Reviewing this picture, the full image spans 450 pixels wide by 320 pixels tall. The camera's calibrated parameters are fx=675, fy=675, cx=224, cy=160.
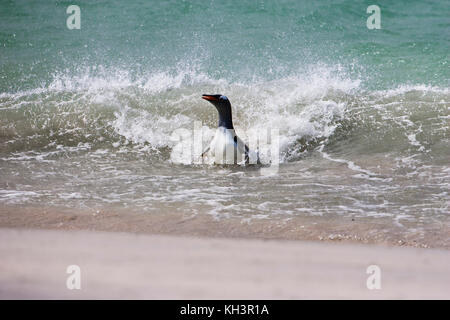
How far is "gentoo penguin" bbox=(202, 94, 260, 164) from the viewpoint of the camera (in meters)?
7.25

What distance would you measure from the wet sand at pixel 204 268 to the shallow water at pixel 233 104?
790 mm

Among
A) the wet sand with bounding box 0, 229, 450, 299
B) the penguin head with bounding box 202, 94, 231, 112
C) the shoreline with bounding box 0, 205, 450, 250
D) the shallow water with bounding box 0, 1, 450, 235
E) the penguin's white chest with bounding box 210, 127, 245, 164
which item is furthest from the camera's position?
the penguin head with bounding box 202, 94, 231, 112

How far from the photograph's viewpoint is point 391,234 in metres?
4.86

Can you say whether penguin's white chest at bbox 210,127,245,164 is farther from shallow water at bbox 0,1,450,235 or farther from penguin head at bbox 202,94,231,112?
penguin head at bbox 202,94,231,112

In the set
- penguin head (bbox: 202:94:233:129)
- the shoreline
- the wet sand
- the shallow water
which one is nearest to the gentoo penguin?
penguin head (bbox: 202:94:233:129)

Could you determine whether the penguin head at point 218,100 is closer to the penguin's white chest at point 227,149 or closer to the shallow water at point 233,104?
the penguin's white chest at point 227,149

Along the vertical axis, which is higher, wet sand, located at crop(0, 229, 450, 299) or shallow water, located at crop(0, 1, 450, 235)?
shallow water, located at crop(0, 1, 450, 235)

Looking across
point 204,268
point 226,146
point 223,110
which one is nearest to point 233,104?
point 223,110

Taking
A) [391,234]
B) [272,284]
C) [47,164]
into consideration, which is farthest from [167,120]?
[272,284]

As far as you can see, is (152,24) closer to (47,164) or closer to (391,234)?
(47,164)

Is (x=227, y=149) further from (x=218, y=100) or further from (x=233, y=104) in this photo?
(x=233, y=104)

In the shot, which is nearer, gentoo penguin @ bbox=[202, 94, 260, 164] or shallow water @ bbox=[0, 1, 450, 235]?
shallow water @ bbox=[0, 1, 450, 235]

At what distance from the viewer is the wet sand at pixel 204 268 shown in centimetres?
373

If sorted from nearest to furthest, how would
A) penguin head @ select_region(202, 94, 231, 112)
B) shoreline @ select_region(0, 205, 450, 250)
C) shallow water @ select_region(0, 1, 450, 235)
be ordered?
shoreline @ select_region(0, 205, 450, 250)
shallow water @ select_region(0, 1, 450, 235)
penguin head @ select_region(202, 94, 231, 112)
